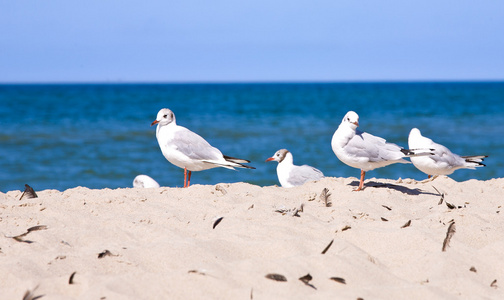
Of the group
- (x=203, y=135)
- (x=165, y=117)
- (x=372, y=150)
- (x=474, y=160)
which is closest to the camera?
(x=372, y=150)

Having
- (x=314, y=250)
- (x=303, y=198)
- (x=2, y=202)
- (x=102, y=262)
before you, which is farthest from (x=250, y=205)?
(x=2, y=202)

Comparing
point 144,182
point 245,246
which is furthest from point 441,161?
point 245,246

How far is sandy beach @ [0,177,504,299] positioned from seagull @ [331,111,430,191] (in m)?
1.07

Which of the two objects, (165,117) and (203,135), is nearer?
(165,117)

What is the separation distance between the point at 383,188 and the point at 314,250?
2866mm

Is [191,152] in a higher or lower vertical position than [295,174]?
higher

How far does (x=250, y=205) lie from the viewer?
4.86 meters

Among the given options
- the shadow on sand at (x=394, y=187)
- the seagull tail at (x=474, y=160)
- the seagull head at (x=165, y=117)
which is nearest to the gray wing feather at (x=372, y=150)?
the shadow on sand at (x=394, y=187)

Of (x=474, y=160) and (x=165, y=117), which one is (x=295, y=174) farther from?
(x=474, y=160)

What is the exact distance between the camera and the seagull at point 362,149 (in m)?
6.67

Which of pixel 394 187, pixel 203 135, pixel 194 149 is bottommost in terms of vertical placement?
pixel 203 135

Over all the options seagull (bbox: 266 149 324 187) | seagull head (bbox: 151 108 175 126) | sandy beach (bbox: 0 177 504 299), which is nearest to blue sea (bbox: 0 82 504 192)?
seagull (bbox: 266 149 324 187)

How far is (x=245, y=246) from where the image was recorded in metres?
3.66

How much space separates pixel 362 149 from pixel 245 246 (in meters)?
3.37
